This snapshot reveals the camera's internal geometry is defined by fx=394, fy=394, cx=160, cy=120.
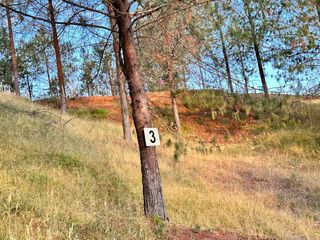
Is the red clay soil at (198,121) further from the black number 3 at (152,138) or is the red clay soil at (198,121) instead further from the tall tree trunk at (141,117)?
the black number 3 at (152,138)

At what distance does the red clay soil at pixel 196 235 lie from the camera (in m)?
4.60

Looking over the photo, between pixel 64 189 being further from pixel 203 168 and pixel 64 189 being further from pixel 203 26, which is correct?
pixel 203 168

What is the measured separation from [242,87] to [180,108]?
16126mm

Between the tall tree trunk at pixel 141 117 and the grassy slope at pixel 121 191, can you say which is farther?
the tall tree trunk at pixel 141 117

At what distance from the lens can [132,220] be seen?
14.8ft

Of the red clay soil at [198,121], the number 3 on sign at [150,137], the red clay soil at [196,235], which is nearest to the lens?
Result: the red clay soil at [196,235]

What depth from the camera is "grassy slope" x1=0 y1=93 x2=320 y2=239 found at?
4.02 m

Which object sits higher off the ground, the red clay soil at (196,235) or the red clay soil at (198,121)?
the red clay soil at (198,121)

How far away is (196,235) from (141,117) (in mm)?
1633

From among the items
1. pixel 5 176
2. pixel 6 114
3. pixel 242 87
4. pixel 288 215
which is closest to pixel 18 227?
pixel 5 176

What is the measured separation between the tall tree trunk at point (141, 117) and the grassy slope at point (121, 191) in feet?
0.94

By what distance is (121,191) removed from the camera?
22.1 ft

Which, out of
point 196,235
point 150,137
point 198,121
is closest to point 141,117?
point 150,137

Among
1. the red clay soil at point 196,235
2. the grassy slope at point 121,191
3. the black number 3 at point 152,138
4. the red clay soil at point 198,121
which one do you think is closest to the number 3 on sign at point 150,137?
the black number 3 at point 152,138
